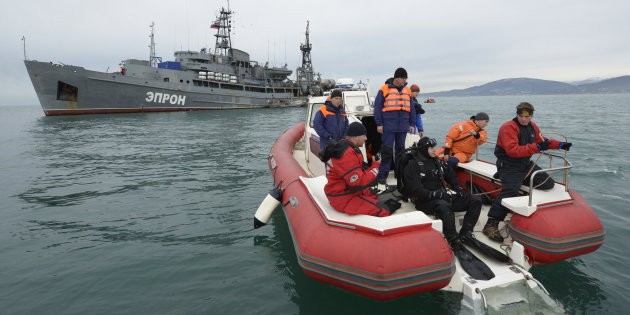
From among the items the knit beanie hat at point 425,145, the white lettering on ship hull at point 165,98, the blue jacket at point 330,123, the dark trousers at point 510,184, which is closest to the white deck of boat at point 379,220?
the knit beanie hat at point 425,145

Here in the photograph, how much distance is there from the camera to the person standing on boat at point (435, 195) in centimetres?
423

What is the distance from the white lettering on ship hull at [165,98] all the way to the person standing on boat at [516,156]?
39.3 metres

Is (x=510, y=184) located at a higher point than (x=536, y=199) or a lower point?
higher

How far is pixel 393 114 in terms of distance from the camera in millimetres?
5867

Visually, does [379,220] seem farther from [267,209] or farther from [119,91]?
[119,91]

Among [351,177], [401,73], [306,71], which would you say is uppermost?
[306,71]

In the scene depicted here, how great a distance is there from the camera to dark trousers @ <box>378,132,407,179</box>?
6.04 metres

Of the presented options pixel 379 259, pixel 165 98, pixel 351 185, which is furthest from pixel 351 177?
pixel 165 98

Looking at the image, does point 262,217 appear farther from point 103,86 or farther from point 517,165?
point 103,86

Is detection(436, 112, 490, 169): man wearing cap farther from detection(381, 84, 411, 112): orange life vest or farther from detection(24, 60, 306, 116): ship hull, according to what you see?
detection(24, 60, 306, 116): ship hull

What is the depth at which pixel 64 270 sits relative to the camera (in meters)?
5.12

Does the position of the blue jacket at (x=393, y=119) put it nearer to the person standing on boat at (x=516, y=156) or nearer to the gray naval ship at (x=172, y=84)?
the person standing on boat at (x=516, y=156)

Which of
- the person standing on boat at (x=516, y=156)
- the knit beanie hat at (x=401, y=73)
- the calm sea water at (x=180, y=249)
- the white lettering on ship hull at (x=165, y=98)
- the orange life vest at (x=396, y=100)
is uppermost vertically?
the white lettering on ship hull at (x=165, y=98)

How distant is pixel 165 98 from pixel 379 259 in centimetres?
4001
